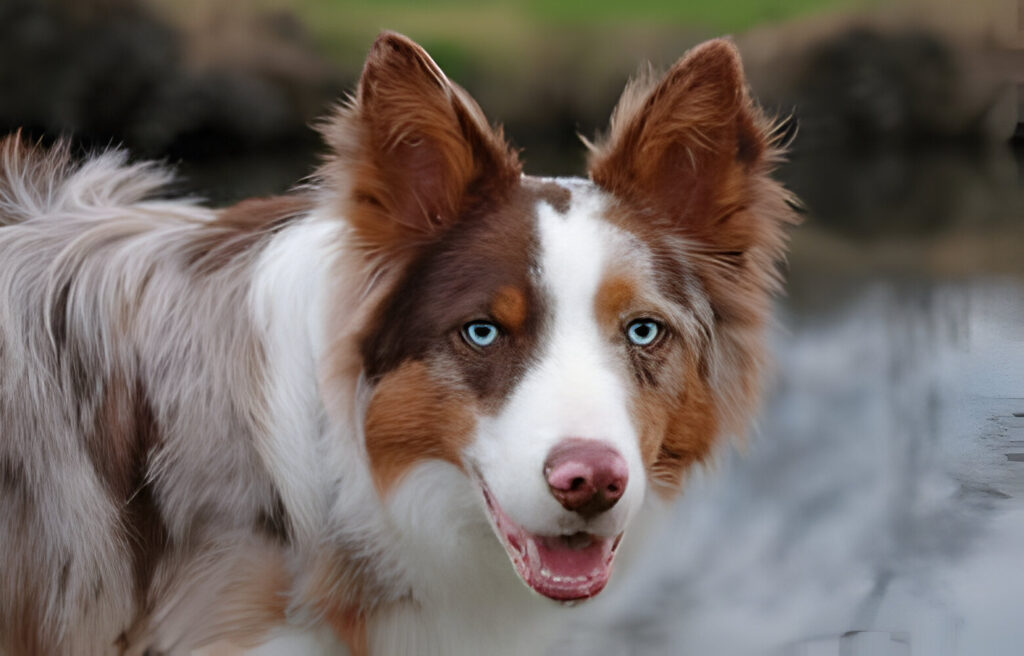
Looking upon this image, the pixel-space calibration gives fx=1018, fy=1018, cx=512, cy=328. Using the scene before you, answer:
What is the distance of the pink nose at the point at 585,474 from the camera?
1359 mm

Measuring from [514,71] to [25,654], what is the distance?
2.49 m

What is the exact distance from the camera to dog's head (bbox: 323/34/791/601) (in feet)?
4.95

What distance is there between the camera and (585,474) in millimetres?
1354

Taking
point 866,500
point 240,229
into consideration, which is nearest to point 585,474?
point 240,229

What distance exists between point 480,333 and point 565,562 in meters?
0.37

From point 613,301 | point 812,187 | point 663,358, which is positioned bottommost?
point 812,187

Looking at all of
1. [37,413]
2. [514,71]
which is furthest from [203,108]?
[37,413]

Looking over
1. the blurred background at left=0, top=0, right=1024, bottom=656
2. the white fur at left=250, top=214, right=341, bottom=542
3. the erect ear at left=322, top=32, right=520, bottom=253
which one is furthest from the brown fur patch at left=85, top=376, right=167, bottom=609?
the blurred background at left=0, top=0, right=1024, bottom=656

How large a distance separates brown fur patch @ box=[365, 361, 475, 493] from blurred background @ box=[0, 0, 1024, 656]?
3.65 feet

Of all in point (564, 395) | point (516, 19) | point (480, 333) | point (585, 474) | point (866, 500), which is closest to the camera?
point (585, 474)

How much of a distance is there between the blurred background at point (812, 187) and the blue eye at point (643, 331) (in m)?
1.23

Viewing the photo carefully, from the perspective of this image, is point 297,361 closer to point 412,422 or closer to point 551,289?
point 412,422

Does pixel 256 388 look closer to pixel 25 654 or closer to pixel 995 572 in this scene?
pixel 25 654

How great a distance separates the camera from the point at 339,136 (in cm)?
166
